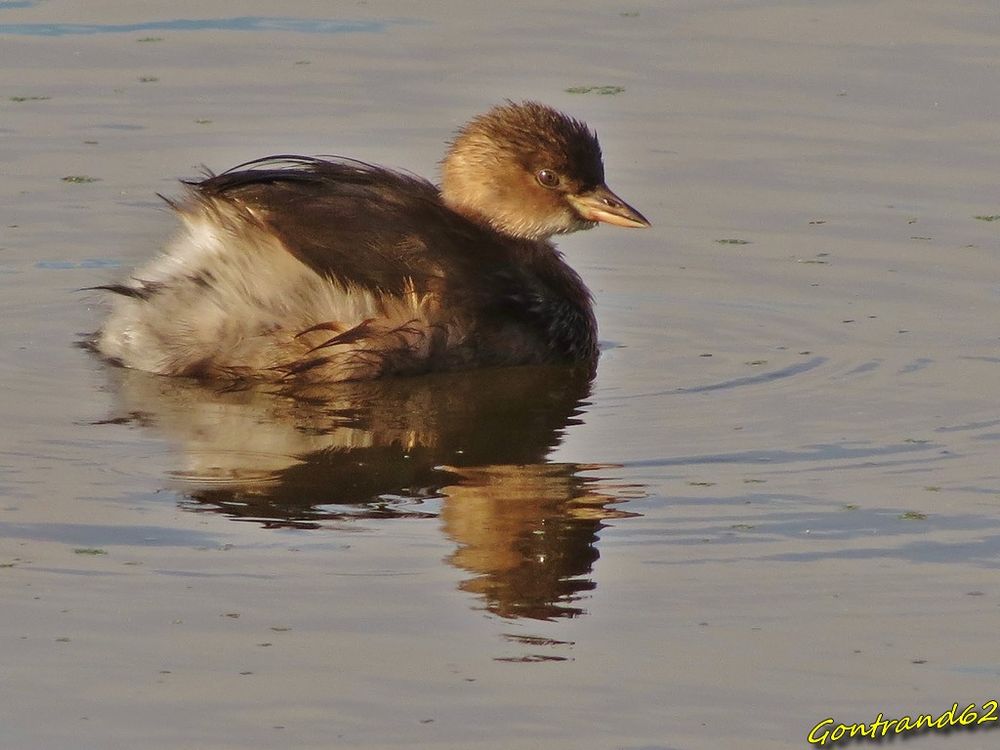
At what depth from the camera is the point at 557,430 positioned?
7.59 m

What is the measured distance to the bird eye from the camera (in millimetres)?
8633

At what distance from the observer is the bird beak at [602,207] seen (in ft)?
28.4

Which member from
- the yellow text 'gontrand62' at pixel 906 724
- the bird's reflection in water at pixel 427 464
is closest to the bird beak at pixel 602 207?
the bird's reflection in water at pixel 427 464

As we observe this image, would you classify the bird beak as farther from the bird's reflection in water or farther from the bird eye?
the bird's reflection in water

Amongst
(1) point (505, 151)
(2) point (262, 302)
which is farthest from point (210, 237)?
(1) point (505, 151)

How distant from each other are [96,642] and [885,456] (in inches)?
112

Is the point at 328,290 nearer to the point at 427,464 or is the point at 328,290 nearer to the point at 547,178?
the point at 427,464

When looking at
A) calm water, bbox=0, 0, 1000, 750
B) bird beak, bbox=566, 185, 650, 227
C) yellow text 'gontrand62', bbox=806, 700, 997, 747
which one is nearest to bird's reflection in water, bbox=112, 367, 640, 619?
calm water, bbox=0, 0, 1000, 750

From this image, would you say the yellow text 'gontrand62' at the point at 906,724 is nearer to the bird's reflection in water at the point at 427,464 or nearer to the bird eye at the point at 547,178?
the bird's reflection in water at the point at 427,464

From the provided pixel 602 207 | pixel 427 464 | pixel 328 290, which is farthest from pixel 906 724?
pixel 602 207

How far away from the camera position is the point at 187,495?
21.7ft

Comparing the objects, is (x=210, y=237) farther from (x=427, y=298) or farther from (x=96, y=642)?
(x=96, y=642)

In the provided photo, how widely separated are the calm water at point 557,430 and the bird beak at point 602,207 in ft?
1.55

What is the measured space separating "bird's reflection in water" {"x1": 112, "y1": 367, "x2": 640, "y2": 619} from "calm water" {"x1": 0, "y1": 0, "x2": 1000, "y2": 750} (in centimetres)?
2
